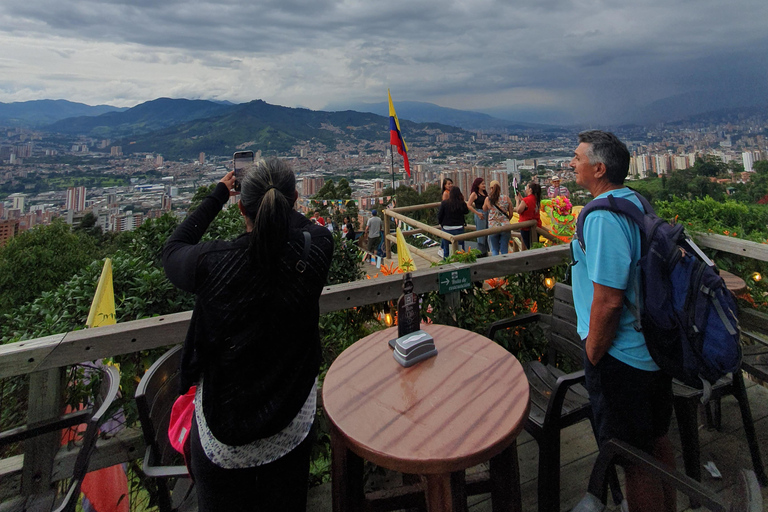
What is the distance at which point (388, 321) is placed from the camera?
2.22 m

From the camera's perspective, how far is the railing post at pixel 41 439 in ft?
4.63

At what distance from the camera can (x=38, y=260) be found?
559 inches

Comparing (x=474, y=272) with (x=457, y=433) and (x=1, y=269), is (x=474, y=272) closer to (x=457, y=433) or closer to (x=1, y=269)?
(x=457, y=433)

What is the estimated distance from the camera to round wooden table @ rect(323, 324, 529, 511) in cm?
106

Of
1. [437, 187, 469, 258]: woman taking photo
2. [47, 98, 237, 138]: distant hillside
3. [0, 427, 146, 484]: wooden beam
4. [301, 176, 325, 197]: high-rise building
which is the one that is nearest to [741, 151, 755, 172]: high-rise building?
[437, 187, 469, 258]: woman taking photo

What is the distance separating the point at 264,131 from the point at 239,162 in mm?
Answer: 52899

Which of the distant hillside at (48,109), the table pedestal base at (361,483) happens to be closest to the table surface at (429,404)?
the table pedestal base at (361,483)

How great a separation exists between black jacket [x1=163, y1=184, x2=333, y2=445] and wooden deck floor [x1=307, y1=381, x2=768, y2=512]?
2.99 ft

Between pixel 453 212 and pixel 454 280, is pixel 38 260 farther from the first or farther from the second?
pixel 454 280

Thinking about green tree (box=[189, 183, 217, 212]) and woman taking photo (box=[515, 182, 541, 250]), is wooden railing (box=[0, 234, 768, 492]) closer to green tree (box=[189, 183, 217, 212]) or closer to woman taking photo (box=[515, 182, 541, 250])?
green tree (box=[189, 183, 217, 212])

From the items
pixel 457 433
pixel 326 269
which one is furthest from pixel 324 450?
pixel 326 269

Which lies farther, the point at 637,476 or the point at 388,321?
the point at 388,321

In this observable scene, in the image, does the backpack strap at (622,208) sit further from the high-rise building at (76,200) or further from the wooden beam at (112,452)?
the high-rise building at (76,200)

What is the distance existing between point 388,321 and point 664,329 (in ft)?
4.20
